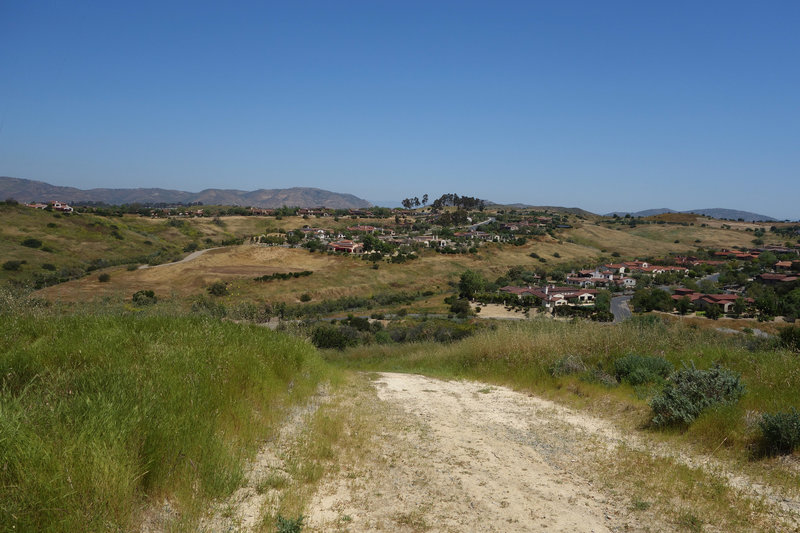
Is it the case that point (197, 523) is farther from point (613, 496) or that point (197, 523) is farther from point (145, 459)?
point (613, 496)

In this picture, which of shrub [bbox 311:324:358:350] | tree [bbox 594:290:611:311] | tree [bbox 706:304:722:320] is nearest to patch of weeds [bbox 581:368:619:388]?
shrub [bbox 311:324:358:350]

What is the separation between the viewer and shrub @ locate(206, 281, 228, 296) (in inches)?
2375

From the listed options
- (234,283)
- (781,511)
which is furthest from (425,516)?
(234,283)

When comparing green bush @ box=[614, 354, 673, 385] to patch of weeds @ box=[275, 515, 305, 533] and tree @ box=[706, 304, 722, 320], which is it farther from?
tree @ box=[706, 304, 722, 320]

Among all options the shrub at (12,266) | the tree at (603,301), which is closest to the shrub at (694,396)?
the tree at (603,301)

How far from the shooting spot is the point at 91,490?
304 cm

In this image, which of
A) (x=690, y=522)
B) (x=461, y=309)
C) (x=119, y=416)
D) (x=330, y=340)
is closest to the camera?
(x=119, y=416)

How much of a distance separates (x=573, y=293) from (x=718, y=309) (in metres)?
19.0

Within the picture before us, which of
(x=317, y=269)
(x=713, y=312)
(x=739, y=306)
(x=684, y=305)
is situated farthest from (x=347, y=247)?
(x=739, y=306)

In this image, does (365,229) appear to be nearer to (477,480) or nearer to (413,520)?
(477,480)

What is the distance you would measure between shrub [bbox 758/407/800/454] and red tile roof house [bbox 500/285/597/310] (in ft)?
183

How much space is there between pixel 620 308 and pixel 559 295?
809cm

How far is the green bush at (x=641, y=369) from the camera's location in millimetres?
8617

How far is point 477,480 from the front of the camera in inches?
191
